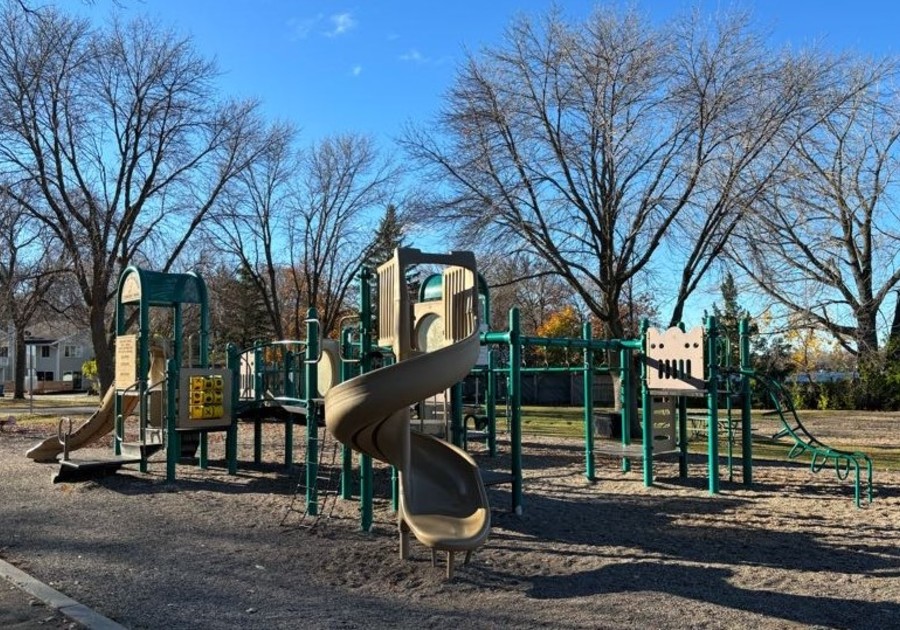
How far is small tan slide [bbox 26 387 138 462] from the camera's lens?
12.7 metres

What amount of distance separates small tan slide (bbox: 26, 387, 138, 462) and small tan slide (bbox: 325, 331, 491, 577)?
7.09m

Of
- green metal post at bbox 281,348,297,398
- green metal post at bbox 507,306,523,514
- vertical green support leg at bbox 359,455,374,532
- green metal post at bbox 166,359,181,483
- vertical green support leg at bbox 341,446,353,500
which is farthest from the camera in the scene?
green metal post at bbox 281,348,297,398

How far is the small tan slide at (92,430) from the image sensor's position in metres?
12.7

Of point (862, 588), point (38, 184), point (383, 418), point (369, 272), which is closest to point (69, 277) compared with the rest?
point (38, 184)

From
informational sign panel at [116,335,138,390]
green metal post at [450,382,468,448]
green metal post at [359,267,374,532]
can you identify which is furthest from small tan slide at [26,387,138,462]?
green metal post at [359,267,374,532]

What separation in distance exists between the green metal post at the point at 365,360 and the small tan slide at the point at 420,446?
0.72 m

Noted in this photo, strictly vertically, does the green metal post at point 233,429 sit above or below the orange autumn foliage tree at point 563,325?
below

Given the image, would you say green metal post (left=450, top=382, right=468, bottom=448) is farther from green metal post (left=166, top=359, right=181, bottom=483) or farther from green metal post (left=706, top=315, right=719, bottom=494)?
green metal post (left=166, top=359, right=181, bottom=483)

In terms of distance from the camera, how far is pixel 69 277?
2980 centimetres

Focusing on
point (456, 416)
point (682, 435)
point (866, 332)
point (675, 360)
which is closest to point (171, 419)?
point (456, 416)

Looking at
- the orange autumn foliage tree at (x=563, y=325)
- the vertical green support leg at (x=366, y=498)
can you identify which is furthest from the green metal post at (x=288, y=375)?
the orange autumn foliage tree at (x=563, y=325)

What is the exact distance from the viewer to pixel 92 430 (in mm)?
12742

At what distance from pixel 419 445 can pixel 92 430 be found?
7.43 metres

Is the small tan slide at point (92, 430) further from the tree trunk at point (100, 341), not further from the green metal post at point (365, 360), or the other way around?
the tree trunk at point (100, 341)
